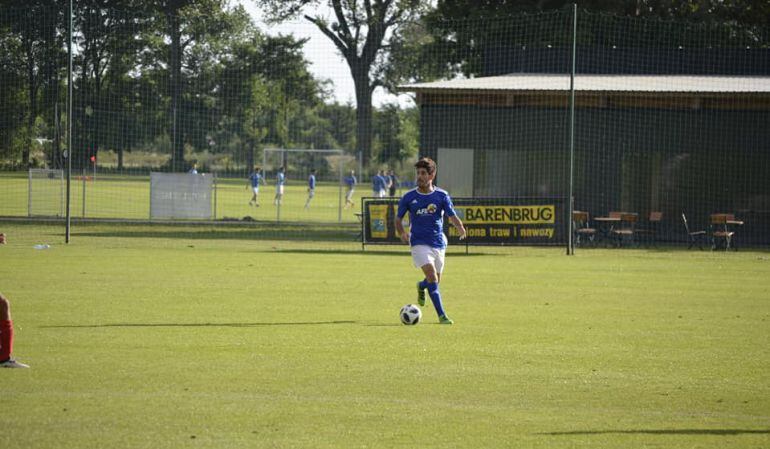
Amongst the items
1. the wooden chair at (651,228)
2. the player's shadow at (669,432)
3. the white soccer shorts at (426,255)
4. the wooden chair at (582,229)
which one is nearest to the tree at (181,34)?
the wooden chair at (582,229)

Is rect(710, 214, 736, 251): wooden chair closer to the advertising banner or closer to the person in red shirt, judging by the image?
the advertising banner

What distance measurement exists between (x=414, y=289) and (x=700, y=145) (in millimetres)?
19056

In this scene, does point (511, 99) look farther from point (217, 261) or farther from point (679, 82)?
point (217, 261)

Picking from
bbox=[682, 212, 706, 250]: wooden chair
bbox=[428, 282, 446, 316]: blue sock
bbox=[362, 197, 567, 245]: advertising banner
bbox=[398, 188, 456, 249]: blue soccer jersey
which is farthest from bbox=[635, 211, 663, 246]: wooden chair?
bbox=[428, 282, 446, 316]: blue sock

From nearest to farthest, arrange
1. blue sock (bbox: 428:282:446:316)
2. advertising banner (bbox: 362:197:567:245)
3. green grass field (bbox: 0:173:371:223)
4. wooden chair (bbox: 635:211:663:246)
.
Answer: blue sock (bbox: 428:282:446:316) → advertising banner (bbox: 362:197:567:245) → wooden chair (bbox: 635:211:663:246) → green grass field (bbox: 0:173:371:223)

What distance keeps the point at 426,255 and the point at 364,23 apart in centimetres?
5155

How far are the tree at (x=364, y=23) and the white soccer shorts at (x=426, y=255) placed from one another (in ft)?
143

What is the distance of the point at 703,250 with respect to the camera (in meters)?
31.9

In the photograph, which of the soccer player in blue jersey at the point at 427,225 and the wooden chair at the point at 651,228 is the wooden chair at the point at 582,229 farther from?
the soccer player in blue jersey at the point at 427,225

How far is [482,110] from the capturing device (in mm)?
35406

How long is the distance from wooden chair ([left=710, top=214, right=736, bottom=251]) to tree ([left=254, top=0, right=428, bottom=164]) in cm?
2684

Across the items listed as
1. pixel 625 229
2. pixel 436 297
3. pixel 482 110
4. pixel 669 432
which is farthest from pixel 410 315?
pixel 482 110

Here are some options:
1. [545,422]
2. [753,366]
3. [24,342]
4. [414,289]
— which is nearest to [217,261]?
[414,289]

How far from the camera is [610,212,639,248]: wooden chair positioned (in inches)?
1281
